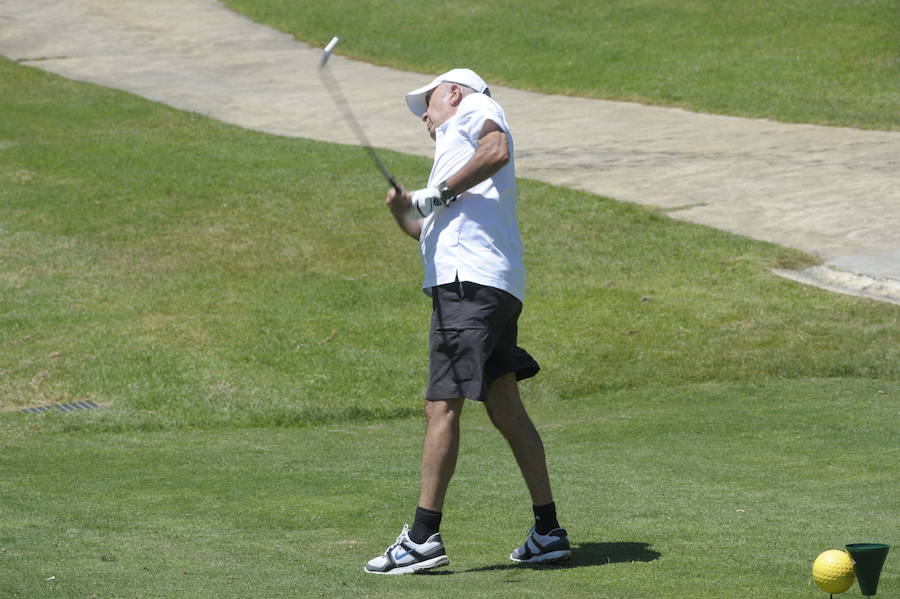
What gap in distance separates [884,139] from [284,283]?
9117 mm

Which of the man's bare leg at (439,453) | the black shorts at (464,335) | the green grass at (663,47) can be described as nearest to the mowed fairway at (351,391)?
the man's bare leg at (439,453)

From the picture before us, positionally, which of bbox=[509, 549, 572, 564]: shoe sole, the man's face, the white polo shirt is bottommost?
bbox=[509, 549, 572, 564]: shoe sole

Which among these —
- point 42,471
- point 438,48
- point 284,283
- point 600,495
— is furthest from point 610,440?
point 438,48

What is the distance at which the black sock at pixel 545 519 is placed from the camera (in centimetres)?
530

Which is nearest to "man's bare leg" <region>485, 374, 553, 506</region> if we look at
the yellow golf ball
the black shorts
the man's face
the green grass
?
the black shorts

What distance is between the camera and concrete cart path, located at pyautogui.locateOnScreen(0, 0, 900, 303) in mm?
14430

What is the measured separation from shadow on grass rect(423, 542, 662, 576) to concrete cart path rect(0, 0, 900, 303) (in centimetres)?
743

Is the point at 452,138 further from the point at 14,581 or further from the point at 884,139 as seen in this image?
the point at 884,139

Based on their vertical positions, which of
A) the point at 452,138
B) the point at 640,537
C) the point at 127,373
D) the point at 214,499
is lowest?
the point at 127,373

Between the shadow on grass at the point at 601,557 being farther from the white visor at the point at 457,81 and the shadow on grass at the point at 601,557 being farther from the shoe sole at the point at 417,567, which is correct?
the white visor at the point at 457,81

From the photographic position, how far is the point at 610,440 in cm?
854

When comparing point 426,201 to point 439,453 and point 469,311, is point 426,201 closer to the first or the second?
point 469,311

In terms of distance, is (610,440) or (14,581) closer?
(14,581)

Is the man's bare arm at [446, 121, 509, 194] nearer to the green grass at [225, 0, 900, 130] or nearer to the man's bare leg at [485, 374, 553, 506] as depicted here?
the man's bare leg at [485, 374, 553, 506]
